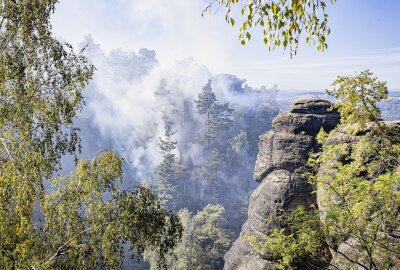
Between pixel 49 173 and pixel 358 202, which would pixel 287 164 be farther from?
pixel 49 173

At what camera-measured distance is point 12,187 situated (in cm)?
634

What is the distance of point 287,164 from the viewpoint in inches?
966

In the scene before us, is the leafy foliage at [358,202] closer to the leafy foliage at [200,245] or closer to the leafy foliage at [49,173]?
the leafy foliage at [49,173]

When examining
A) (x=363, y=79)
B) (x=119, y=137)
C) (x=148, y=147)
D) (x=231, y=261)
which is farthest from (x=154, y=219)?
(x=119, y=137)

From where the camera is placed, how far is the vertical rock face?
22.8 meters

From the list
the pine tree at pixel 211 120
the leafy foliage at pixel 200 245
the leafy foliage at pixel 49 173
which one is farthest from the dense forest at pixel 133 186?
the pine tree at pixel 211 120

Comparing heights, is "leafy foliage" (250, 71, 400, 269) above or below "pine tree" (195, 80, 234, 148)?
below

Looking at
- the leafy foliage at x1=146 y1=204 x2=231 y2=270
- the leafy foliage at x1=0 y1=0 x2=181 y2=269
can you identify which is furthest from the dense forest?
the leafy foliage at x1=146 y1=204 x2=231 y2=270

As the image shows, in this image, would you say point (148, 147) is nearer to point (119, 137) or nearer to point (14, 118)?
point (119, 137)

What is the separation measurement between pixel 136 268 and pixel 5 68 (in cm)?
4625

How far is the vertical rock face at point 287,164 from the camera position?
22.8m

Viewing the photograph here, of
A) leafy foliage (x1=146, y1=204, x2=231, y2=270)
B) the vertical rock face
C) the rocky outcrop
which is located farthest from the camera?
leafy foliage (x1=146, y1=204, x2=231, y2=270)

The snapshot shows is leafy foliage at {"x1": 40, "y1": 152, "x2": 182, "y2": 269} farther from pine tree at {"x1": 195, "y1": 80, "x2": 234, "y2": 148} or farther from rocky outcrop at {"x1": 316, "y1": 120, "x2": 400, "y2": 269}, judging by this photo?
pine tree at {"x1": 195, "y1": 80, "x2": 234, "y2": 148}

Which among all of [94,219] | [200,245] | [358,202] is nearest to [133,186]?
[94,219]
